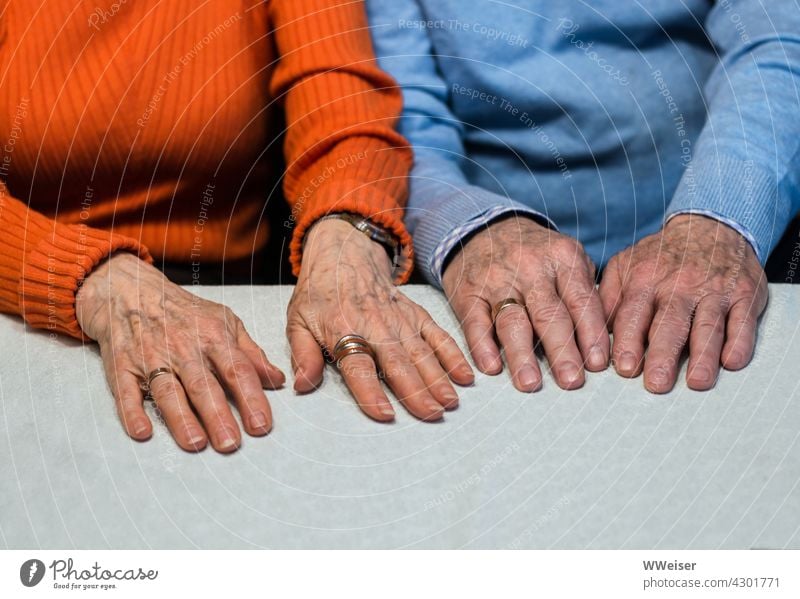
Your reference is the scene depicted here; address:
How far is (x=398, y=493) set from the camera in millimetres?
494

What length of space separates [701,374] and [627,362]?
2.0 inches

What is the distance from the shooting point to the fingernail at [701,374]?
573 mm

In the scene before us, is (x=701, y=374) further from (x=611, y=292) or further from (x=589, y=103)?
(x=589, y=103)

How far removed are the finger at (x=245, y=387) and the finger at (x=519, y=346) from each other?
178mm

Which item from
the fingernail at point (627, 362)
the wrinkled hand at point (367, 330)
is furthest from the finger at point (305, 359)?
the fingernail at point (627, 362)

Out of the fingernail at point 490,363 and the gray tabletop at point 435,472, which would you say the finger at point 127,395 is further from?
the fingernail at point 490,363

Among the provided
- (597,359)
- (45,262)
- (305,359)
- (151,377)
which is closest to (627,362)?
(597,359)

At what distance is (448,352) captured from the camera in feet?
1.99

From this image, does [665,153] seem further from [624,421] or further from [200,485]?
[200,485]

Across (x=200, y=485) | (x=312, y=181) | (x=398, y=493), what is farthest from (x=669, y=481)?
(x=312, y=181)

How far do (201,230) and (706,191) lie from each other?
46 cm
